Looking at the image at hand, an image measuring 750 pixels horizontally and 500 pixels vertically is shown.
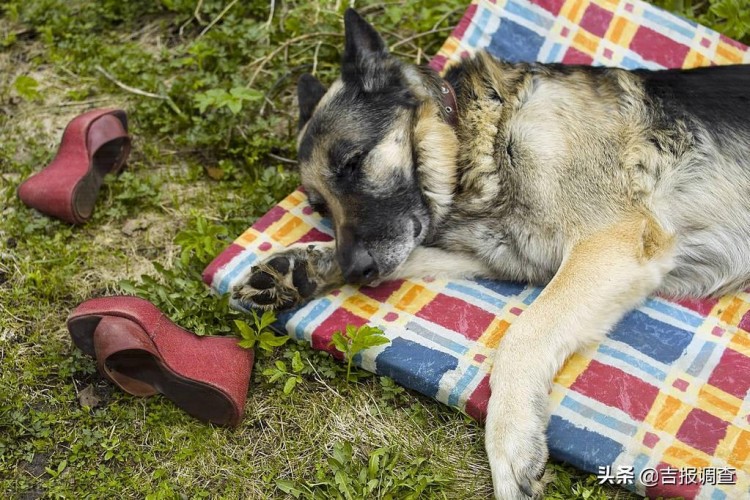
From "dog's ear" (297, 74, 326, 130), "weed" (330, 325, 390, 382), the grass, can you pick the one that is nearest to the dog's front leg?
the grass

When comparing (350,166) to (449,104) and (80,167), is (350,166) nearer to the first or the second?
(449,104)

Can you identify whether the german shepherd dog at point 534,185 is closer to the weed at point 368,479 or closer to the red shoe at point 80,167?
the weed at point 368,479

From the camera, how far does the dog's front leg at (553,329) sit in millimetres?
3254

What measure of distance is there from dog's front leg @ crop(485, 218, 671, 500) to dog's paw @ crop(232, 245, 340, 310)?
1.13m

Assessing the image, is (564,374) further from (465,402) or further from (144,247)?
(144,247)

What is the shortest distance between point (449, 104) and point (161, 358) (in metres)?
2.05

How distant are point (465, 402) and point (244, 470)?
1072 millimetres

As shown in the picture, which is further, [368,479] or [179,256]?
[179,256]

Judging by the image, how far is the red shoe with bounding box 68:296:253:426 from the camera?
3.55 meters

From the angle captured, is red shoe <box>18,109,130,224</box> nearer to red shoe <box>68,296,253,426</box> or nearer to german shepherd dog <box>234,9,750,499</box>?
red shoe <box>68,296,253,426</box>

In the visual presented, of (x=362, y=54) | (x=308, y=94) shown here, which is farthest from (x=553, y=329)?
(x=308, y=94)

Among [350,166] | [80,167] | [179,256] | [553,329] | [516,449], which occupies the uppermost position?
[350,166]

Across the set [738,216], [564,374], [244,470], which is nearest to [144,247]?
[244,470]

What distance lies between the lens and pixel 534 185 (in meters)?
3.90
